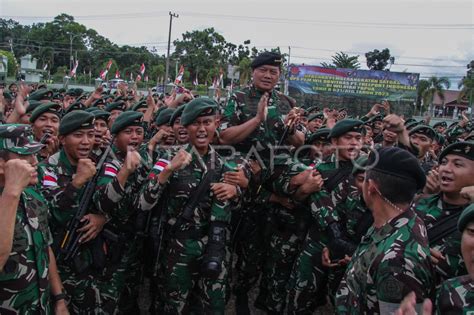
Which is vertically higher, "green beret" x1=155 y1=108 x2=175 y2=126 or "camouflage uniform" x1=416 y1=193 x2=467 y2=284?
"green beret" x1=155 y1=108 x2=175 y2=126

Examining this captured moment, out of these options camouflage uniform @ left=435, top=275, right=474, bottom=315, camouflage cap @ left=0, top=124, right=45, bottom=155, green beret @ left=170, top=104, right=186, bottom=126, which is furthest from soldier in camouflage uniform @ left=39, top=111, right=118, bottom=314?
camouflage uniform @ left=435, top=275, right=474, bottom=315

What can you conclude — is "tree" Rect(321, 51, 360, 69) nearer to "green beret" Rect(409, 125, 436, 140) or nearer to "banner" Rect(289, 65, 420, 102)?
"banner" Rect(289, 65, 420, 102)

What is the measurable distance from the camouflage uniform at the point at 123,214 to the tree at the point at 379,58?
62498 millimetres

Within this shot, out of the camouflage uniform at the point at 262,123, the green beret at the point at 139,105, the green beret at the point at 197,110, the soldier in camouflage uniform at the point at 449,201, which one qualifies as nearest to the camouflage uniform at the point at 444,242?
the soldier in camouflage uniform at the point at 449,201

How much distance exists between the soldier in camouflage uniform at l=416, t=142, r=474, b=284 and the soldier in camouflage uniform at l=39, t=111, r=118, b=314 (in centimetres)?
246

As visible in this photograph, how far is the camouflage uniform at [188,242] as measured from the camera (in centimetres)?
336

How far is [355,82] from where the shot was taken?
105ft

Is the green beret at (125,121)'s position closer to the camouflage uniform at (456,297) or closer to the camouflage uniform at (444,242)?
the camouflage uniform at (444,242)

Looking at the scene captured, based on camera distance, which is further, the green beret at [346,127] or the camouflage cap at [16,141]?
the green beret at [346,127]

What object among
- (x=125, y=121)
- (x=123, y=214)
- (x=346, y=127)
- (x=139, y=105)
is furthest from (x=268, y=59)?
(x=139, y=105)

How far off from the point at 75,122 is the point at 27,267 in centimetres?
131

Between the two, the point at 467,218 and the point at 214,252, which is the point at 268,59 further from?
the point at 467,218

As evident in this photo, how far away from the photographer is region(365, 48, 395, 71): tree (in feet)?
200

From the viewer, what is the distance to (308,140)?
16.6ft
